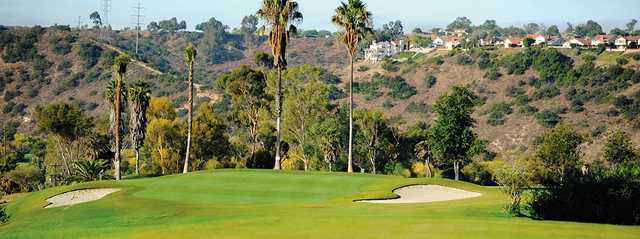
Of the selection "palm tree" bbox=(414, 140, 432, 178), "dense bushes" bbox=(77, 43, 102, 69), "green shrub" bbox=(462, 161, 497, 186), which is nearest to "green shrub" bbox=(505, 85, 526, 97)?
"green shrub" bbox=(462, 161, 497, 186)

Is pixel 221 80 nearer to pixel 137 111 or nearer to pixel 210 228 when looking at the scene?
pixel 137 111

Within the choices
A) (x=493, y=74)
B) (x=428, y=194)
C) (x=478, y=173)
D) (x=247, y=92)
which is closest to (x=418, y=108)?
(x=493, y=74)

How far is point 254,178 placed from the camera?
50.0 m

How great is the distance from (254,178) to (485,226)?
83.2 feet

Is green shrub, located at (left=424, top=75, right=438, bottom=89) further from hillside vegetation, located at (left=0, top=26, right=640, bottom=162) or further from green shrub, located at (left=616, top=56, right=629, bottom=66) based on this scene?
green shrub, located at (left=616, top=56, right=629, bottom=66)

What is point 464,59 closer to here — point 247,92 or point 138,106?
point 247,92

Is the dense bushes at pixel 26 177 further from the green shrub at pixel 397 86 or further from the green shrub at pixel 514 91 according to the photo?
the green shrub at pixel 514 91

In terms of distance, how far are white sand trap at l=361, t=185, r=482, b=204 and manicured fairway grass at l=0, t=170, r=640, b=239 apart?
75 cm

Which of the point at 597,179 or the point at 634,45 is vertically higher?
the point at 634,45

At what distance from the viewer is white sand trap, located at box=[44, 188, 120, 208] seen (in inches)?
1681

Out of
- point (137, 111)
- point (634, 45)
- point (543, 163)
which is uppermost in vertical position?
point (634, 45)

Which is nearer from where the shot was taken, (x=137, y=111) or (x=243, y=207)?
(x=243, y=207)

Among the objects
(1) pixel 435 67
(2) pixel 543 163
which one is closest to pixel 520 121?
(1) pixel 435 67

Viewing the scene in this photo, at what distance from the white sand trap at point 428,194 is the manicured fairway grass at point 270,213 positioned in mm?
754
